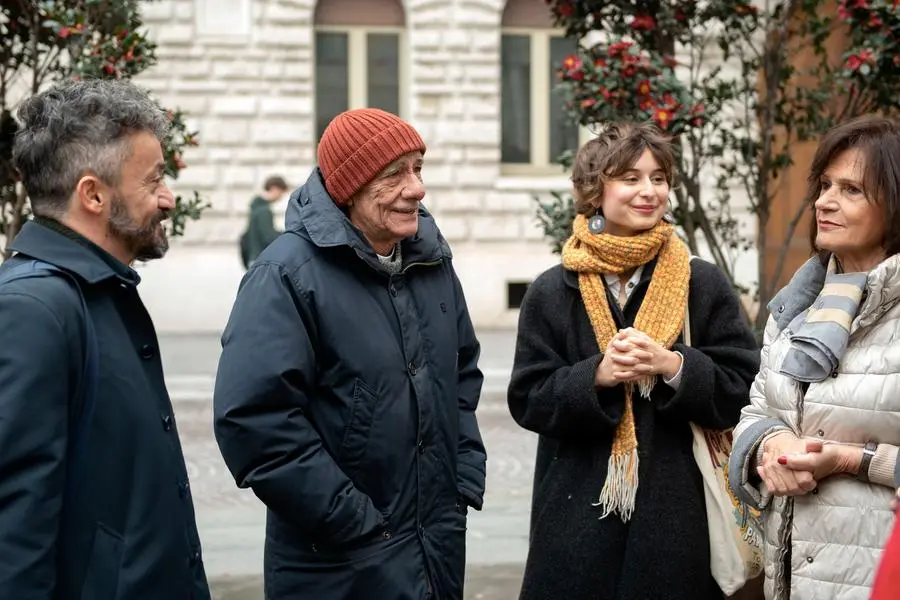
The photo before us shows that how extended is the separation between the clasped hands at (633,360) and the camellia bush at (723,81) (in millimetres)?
2323

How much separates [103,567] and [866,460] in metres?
1.71

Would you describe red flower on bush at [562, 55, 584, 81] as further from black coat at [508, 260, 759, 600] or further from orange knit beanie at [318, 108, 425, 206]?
orange knit beanie at [318, 108, 425, 206]

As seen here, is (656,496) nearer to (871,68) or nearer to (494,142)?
(871,68)

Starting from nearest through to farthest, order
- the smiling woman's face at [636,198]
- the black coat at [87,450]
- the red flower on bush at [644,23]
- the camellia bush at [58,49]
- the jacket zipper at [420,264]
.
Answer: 1. the black coat at [87,450]
2. the jacket zipper at [420,264]
3. the smiling woman's face at [636,198]
4. the camellia bush at [58,49]
5. the red flower on bush at [644,23]

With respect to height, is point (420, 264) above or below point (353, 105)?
below

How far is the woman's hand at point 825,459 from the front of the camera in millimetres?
3096

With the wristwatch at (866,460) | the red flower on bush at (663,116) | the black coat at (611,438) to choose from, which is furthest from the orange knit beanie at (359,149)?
the red flower on bush at (663,116)

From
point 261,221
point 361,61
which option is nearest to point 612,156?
point 261,221

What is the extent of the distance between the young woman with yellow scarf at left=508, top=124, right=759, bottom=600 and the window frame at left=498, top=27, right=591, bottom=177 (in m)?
12.8

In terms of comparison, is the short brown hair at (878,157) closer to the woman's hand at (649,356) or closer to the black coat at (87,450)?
the woman's hand at (649,356)

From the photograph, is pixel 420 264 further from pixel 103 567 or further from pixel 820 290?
pixel 103 567

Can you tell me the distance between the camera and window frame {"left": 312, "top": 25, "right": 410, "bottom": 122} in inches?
643

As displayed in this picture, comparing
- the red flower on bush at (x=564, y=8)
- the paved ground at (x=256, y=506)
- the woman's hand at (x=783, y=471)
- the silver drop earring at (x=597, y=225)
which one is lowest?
the paved ground at (x=256, y=506)

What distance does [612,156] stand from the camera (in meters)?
3.83
